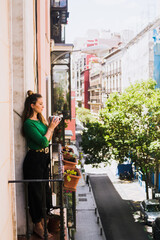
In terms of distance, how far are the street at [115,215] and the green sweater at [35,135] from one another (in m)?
15.1

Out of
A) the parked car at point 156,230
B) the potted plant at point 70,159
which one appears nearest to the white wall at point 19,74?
the potted plant at point 70,159

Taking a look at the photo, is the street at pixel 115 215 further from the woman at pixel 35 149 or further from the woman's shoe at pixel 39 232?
the woman at pixel 35 149

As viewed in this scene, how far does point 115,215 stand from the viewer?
2206 centimetres

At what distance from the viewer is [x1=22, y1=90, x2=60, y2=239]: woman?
Result: 13.5ft

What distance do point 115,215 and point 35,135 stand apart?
1941 centimetres

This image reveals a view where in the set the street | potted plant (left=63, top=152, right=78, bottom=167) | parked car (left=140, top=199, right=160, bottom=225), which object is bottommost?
the street

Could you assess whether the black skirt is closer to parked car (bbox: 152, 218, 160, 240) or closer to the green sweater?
the green sweater

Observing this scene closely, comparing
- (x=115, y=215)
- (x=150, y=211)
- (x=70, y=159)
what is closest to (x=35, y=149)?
(x=70, y=159)

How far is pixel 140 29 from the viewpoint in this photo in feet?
119

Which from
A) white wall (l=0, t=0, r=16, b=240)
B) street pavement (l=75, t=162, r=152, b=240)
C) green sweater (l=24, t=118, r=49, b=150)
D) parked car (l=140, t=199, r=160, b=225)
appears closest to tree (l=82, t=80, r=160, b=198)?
parked car (l=140, t=199, r=160, b=225)

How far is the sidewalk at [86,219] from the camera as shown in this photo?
18.0 meters

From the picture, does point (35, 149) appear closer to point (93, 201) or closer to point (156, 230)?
point (156, 230)

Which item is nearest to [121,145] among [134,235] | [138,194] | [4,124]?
[134,235]

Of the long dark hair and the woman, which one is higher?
the long dark hair
